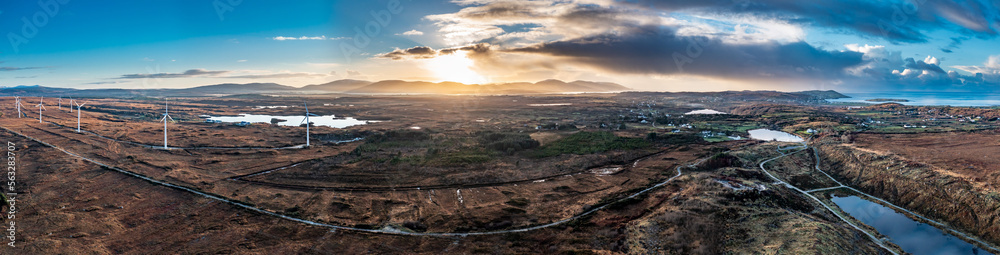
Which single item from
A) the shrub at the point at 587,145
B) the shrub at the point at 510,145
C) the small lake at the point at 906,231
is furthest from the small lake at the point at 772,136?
the shrub at the point at 510,145

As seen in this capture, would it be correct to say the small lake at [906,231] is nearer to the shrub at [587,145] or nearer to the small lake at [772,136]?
the shrub at [587,145]

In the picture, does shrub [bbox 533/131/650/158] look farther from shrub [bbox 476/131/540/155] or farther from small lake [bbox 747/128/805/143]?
small lake [bbox 747/128/805/143]

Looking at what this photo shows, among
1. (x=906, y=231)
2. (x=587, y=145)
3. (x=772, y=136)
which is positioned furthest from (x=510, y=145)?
(x=772, y=136)

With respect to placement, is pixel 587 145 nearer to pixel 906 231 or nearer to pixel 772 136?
pixel 906 231

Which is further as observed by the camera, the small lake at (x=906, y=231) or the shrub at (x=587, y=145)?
the shrub at (x=587, y=145)

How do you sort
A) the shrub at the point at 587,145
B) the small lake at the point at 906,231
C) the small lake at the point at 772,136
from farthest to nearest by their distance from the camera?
1. the small lake at the point at 772,136
2. the shrub at the point at 587,145
3. the small lake at the point at 906,231

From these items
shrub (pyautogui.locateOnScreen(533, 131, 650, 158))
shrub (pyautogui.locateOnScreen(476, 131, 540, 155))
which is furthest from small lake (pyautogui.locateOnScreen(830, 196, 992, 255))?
shrub (pyautogui.locateOnScreen(476, 131, 540, 155))

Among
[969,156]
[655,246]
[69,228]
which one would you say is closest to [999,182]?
[969,156]
